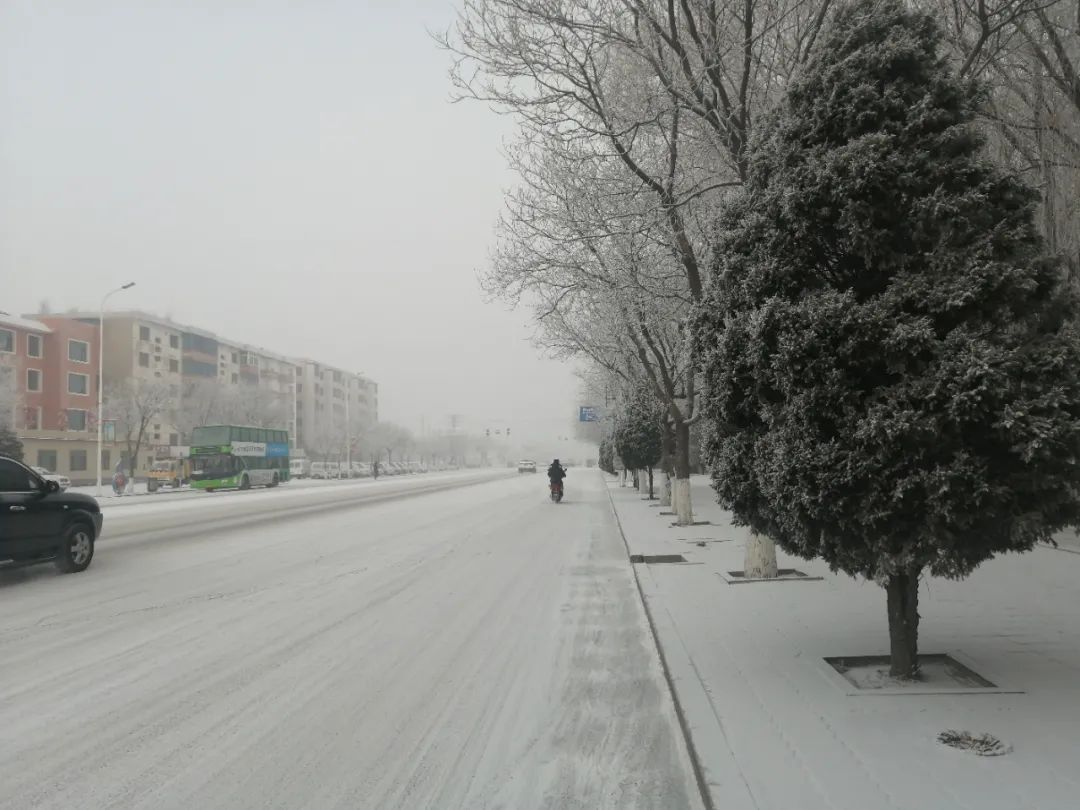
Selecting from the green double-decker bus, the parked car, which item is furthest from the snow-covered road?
the green double-decker bus

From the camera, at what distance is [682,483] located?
1977cm

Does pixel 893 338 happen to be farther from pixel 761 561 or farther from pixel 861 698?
pixel 761 561

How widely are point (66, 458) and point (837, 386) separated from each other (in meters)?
68.9

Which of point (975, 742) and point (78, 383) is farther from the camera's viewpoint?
point (78, 383)

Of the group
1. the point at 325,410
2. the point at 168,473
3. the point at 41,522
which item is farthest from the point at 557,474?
the point at 325,410

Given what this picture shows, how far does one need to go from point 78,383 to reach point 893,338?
241 ft

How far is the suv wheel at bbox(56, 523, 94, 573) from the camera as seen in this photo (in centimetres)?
1159

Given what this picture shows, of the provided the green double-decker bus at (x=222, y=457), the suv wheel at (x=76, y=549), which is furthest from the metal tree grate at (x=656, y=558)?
the green double-decker bus at (x=222, y=457)

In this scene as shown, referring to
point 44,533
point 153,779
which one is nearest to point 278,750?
point 153,779

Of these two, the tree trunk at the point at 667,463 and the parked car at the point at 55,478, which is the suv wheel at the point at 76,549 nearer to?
the parked car at the point at 55,478

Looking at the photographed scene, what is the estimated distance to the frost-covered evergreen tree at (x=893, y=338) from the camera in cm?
468

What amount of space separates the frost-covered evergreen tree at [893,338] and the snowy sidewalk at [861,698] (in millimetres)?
815

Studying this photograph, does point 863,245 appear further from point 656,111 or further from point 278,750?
point 656,111

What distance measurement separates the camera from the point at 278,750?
4.51m
